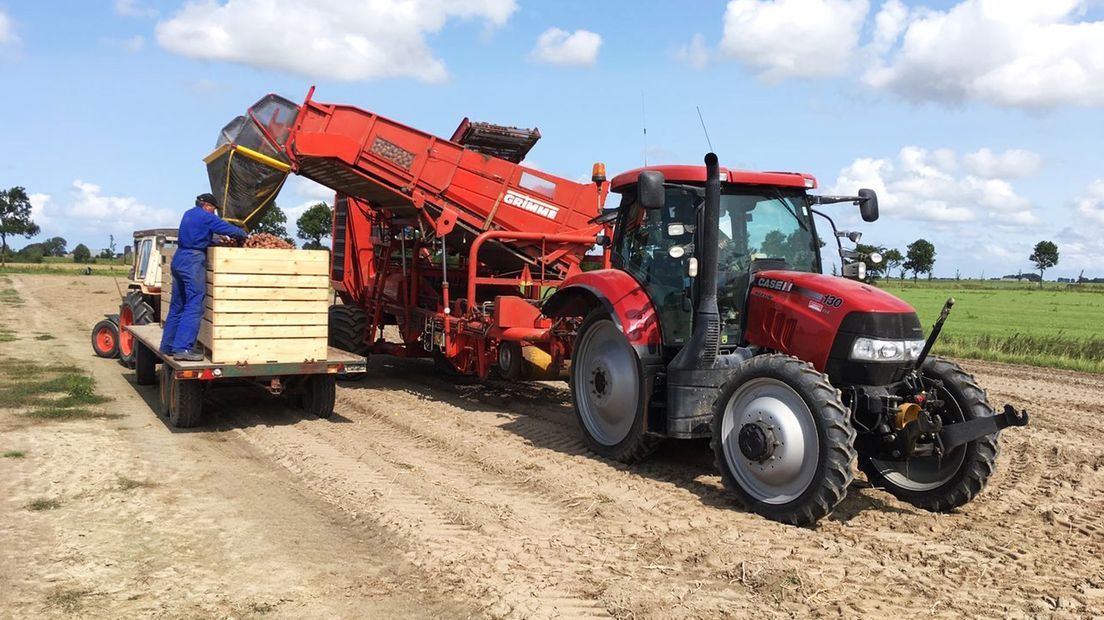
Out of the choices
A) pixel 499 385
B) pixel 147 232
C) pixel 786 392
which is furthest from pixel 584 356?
pixel 147 232

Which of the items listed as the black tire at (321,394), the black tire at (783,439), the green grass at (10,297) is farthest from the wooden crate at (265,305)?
the green grass at (10,297)

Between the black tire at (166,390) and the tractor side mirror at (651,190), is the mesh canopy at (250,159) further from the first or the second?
the tractor side mirror at (651,190)

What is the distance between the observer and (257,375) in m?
7.70

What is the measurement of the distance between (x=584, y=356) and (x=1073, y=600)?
4.03 meters

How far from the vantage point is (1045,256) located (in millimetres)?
101125

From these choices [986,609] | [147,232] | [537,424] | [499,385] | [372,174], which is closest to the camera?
[986,609]

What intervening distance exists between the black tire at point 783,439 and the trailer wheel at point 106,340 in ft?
35.6

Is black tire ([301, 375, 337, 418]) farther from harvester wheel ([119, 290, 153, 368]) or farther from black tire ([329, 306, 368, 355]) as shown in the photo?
harvester wheel ([119, 290, 153, 368])

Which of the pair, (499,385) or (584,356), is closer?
(584,356)

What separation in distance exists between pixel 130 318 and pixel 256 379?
5.72m

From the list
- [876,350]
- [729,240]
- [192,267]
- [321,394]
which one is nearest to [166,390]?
[192,267]

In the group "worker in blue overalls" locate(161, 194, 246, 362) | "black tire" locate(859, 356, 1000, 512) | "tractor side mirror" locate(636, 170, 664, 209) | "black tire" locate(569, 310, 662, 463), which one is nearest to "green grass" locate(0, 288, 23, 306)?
"worker in blue overalls" locate(161, 194, 246, 362)

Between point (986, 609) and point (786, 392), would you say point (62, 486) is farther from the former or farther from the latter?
point (986, 609)

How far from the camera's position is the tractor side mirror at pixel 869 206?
6523mm
